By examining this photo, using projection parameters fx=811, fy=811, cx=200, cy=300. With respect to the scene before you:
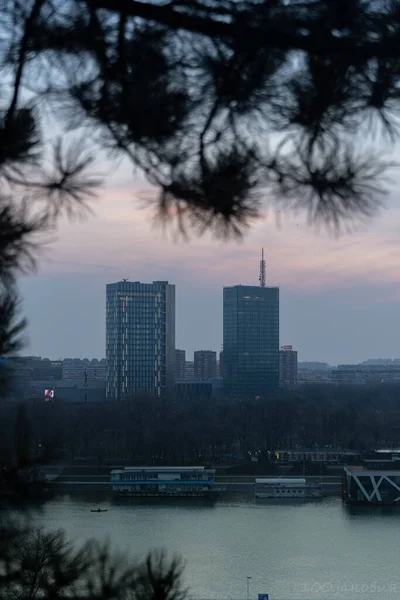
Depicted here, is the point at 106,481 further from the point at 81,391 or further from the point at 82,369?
the point at 82,369

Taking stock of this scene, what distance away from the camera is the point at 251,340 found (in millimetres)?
21094

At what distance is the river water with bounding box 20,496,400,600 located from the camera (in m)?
4.39

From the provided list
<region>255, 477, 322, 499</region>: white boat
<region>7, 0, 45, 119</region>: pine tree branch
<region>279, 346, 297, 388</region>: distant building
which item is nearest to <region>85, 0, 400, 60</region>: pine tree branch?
<region>7, 0, 45, 119</region>: pine tree branch

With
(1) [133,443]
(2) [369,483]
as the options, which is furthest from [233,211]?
(1) [133,443]

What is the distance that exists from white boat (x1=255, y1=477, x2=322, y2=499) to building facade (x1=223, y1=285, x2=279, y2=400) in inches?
485

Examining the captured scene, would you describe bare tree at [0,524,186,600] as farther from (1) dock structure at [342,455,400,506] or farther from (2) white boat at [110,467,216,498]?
(2) white boat at [110,467,216,498]

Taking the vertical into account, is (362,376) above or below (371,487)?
above

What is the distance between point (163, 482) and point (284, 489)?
1.22 meters

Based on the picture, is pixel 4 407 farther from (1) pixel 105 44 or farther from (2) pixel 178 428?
(2) pixel 178 428

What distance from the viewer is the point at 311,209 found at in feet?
3.13

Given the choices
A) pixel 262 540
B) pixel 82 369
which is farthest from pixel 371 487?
pixel 82 369

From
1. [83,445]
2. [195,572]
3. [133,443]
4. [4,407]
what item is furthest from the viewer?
[133,443]

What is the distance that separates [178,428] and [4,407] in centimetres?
982

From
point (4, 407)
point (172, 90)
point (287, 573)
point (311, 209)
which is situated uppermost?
point (172, 90)
